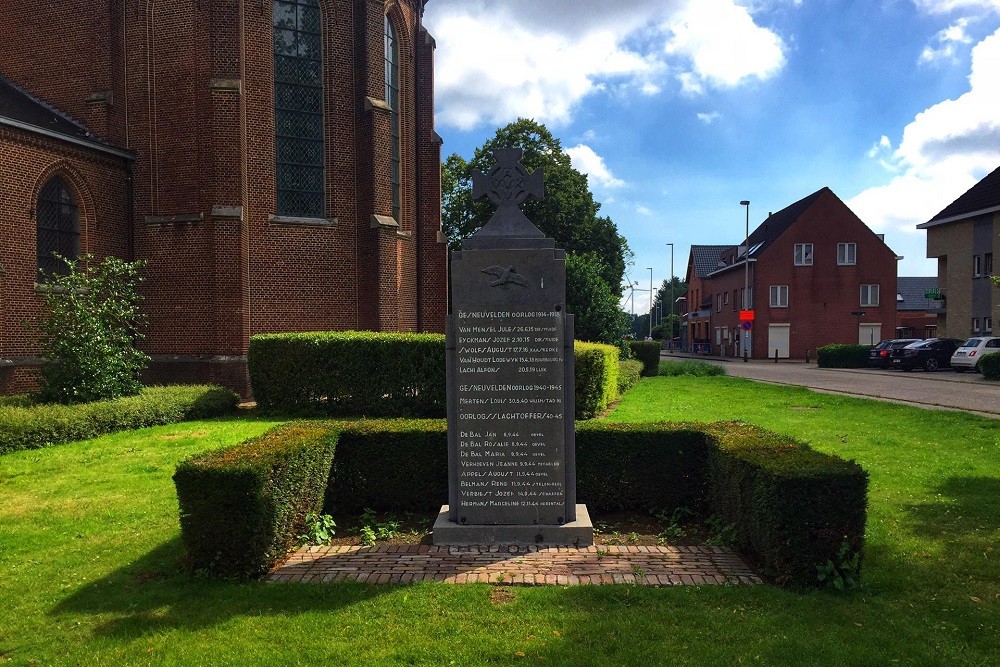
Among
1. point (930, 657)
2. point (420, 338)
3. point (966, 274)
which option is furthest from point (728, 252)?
point (930, 657)

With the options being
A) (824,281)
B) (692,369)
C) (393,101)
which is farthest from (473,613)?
(824,281)

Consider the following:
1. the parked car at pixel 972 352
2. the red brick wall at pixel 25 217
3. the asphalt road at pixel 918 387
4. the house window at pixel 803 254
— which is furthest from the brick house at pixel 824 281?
the red brick wall at pixel 25 217

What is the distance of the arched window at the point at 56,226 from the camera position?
16750 millimetres

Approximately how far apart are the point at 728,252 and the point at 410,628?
187 ft

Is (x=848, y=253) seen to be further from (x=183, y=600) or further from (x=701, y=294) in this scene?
(x=183, y=600)

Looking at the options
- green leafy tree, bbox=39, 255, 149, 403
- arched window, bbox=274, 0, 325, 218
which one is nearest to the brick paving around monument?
green leafy tree, bbox=39, 255, 149, 403

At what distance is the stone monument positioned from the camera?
6.11 meters

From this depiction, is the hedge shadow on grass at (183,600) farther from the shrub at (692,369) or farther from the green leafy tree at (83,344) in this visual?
the shrub at (692,369)

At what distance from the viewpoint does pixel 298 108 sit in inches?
740

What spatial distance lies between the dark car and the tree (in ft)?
53.6

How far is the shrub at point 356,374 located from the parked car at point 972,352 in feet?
85.8

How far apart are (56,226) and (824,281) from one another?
44783 millimetres

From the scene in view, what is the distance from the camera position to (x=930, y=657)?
382 cm

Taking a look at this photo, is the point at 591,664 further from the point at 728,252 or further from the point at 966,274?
the point at 728,252
